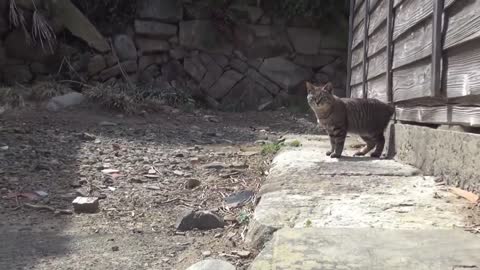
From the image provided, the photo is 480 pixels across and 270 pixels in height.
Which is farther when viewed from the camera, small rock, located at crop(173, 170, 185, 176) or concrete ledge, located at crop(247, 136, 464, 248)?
small rock, located at crop(173, 170, 185, 176)

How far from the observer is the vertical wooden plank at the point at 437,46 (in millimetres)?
2992

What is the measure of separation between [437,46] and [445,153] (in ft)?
2.02

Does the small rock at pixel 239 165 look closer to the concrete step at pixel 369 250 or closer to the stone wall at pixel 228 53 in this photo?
the concrete step at pixel 369 250

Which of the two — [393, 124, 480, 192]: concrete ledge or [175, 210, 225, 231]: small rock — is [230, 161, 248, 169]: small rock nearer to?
[393, 124, 480, 192]: concrete ledge

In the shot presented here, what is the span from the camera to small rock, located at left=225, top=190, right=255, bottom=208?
363 cm

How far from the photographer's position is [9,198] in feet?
12.7

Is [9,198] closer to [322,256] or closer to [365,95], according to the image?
[322,256]

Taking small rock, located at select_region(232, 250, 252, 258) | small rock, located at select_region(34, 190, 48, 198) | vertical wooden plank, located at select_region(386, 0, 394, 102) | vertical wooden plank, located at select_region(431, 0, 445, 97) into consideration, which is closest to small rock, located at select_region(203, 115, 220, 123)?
vertical wooden plank, located at select_region(386, 0, 394, 102)

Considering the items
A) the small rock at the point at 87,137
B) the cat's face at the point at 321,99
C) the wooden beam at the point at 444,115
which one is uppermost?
the cat's face at the point at 321,99

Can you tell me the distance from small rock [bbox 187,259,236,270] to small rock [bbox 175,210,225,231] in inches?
30.1

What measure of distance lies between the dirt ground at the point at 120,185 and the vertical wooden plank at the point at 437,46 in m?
1.31

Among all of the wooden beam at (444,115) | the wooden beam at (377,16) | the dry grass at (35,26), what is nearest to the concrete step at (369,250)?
the wooden beam at (444,115)

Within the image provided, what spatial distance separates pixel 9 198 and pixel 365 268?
298cm

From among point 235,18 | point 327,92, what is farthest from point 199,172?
point 235,18
